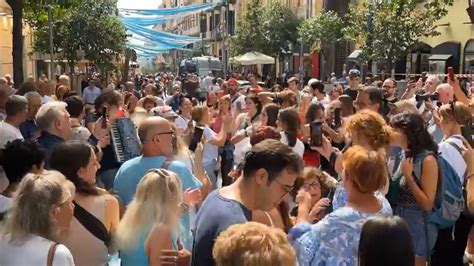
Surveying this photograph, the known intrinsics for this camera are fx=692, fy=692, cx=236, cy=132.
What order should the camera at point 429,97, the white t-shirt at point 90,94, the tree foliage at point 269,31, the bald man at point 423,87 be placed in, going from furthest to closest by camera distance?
the tree foliage at point 269,31 → the white t-shirt at point 90,94 → the bald man at point 423,87 → the camera at point 429,97

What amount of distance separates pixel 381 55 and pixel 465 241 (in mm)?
→ 19678

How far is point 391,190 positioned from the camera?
521 cm

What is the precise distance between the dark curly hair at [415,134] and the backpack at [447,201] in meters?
0.21

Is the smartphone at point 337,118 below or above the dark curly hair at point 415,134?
below

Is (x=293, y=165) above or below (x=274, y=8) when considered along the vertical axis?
below

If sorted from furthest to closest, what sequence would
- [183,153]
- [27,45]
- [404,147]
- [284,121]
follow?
[27,45]
[284,121]
[183,153]
[404,147]

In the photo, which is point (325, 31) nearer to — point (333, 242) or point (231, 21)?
point (333, 242)

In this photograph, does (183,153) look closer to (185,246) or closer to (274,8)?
(185,246)

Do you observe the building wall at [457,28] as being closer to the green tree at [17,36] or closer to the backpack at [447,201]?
the green tree at [17,36]

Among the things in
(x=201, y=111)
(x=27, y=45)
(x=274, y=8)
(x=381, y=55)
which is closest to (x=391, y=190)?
(x=201, y=111)

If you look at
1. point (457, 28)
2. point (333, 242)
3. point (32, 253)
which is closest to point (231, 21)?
point (457, 28)

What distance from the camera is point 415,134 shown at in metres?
5.11

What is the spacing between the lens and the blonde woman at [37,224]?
325 cm

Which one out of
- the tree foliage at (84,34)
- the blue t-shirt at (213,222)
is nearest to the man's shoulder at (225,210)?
the blue t-shirt at (213,222)
